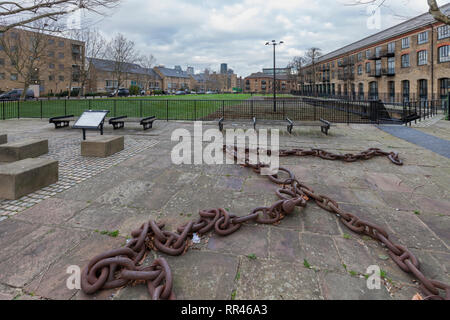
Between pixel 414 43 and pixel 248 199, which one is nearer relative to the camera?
pixel 248 199

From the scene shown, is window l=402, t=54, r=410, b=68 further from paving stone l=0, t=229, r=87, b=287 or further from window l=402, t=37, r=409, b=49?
paving stone l=0, t=229, r=87, b=287

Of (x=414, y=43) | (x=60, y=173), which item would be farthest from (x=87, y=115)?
(x=414, y=43)

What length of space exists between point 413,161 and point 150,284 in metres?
6.75

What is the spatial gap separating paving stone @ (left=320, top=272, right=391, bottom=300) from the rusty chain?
36cm

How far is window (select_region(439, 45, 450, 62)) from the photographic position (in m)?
27.6

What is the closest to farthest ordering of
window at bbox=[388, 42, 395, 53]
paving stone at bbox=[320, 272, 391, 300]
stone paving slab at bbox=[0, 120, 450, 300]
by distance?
paving stone at bbox=[320, 272, 391, 300] < stone paving slab at bbox=[0, 120, 450, 300] < window at bbox=[388, 42, 395, 53]

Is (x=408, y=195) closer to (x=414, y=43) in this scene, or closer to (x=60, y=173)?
(x=60, y=173)

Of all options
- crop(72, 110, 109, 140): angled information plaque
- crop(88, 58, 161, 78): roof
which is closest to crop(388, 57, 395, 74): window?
crop(72, 110, 109, 140): angled information plaque

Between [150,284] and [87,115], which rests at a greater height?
[87,115]

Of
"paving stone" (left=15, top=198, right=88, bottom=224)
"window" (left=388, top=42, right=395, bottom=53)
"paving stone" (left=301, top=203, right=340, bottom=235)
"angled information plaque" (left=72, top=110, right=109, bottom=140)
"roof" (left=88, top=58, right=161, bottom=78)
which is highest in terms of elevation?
"roof" (left=88, top=58, right=161, bottom=78)

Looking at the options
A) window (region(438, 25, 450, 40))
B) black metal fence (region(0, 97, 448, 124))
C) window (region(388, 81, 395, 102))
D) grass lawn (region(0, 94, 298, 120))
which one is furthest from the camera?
window (region(388, 81, 395, 102))

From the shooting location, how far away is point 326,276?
2.36 m

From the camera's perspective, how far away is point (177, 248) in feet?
8.79
